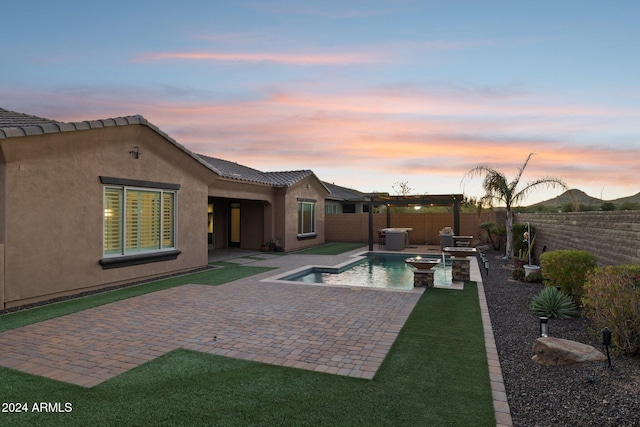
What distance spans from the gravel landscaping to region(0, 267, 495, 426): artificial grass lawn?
0.35 metres

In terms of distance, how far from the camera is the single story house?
25.9 feet

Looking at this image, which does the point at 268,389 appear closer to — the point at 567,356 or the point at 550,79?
the point at 567,356

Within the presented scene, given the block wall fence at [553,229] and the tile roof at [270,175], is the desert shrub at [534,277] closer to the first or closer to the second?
the block wall fence at [553,229]

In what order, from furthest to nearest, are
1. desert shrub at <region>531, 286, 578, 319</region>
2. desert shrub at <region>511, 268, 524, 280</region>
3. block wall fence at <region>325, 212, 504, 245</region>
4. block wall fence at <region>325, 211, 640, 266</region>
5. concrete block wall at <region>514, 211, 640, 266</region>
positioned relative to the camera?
block wall fence at <region>325, 212, 504, 245</region> → desert shrub at <region>511, 268, 524, 280</region> → block wall fence at <region>325, 211, 640, 266</region> → concrete block wall at <region>514, 211, 640, 266</region> → desert shrub at <region>531, 286, 578, 319</region>

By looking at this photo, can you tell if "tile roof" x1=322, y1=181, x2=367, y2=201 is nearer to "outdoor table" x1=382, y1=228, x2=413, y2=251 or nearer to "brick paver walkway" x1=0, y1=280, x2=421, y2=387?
"outdoor table" x1=382, y1=228, x2=413, y2=251

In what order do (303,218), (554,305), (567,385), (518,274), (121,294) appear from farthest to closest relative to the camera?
(303,218) < (518,274) < (121,294) < (554,305) < (567,385)

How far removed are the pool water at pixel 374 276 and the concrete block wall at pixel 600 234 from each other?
3678 millimetres

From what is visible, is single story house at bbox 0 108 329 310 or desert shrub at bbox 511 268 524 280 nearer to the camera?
single story house at bbox 0 108 329 310

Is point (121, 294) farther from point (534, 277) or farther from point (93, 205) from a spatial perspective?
point (534, 277)

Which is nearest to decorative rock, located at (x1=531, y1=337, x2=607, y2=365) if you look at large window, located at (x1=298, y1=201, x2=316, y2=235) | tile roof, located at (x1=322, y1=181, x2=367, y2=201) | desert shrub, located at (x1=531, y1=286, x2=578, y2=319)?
desert shrub, located at (x1=531, y1=286, x2=578, y2=319)

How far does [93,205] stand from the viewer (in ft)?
31.4

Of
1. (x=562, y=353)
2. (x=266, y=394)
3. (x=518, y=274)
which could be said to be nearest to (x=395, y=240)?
(x=518, y=274)

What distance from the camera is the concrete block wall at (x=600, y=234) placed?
743 cm

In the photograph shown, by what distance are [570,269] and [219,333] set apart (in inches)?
284
